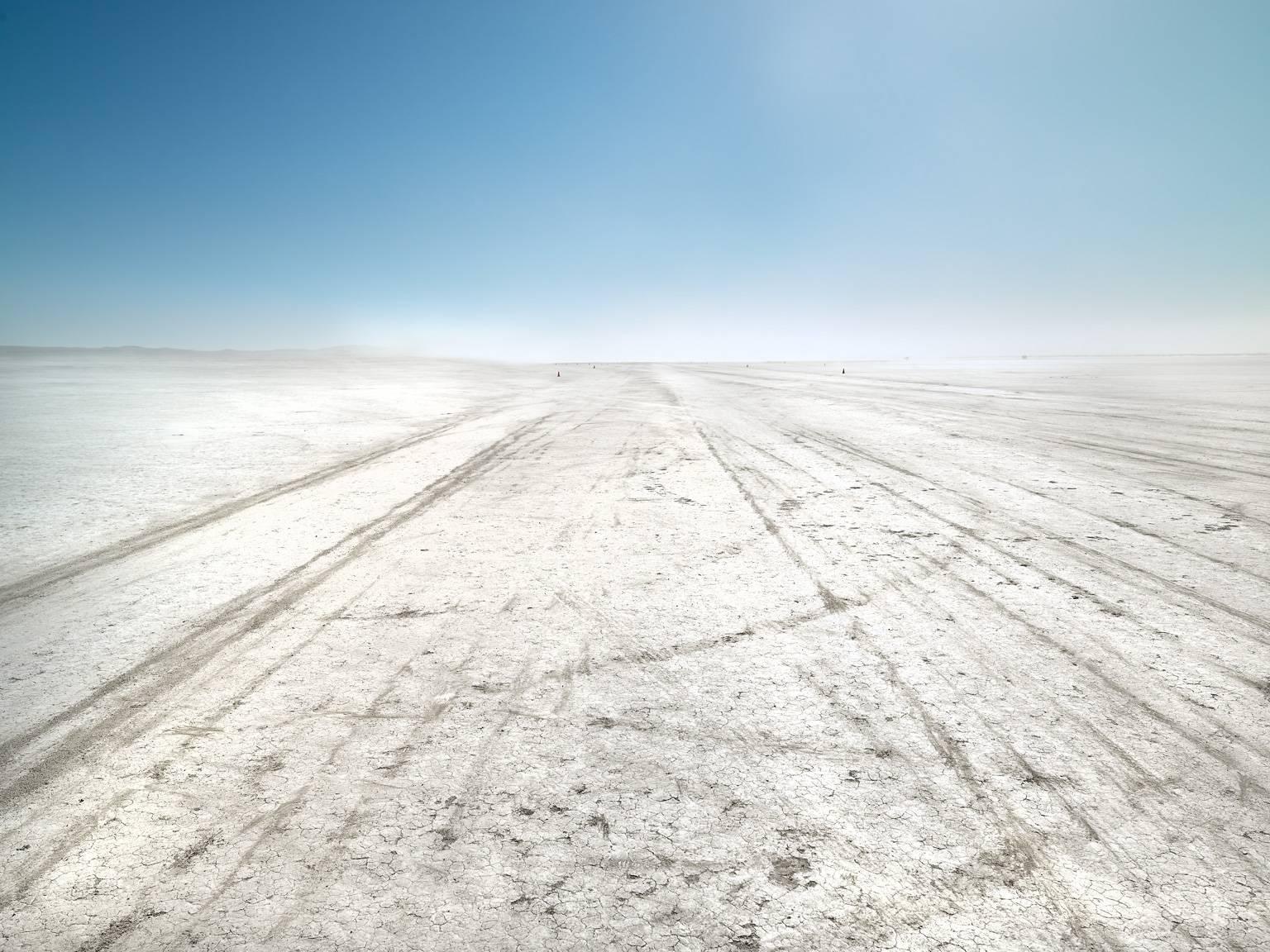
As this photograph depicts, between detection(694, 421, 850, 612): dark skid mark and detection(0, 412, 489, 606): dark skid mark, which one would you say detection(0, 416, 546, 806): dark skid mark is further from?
detection(694, 421, 850, 612): dark skid mark

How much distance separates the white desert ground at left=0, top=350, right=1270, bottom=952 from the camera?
1.43 m

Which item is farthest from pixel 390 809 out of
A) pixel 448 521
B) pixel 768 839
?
pixel 448 521

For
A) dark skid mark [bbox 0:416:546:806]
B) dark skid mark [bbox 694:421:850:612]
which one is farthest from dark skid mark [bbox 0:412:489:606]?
dark skid mark [bbox 694:421:850:612]

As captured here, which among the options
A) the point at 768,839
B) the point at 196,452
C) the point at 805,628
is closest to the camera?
the point at 768,839

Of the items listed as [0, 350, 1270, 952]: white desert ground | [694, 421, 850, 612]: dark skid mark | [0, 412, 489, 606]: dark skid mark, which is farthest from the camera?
[0, 412, 489, 606]: dark skid mark

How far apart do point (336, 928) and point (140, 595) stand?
281cm

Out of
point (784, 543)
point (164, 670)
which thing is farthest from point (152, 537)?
point (784, 543)

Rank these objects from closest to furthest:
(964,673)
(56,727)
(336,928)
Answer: (336,928) < (56,727) < (964,673)

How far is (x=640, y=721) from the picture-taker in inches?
83.8

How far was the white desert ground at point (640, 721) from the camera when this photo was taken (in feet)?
4.70

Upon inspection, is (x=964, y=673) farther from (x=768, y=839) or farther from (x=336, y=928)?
(x=336, y=928)

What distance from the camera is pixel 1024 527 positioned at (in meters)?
4.20

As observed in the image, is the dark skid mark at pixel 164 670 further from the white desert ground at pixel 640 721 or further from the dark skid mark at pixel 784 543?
the dark skid mark at pixel 784 543

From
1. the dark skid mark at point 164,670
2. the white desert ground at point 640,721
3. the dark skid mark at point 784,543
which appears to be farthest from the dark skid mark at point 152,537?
the dark skid mark at point 784,543
